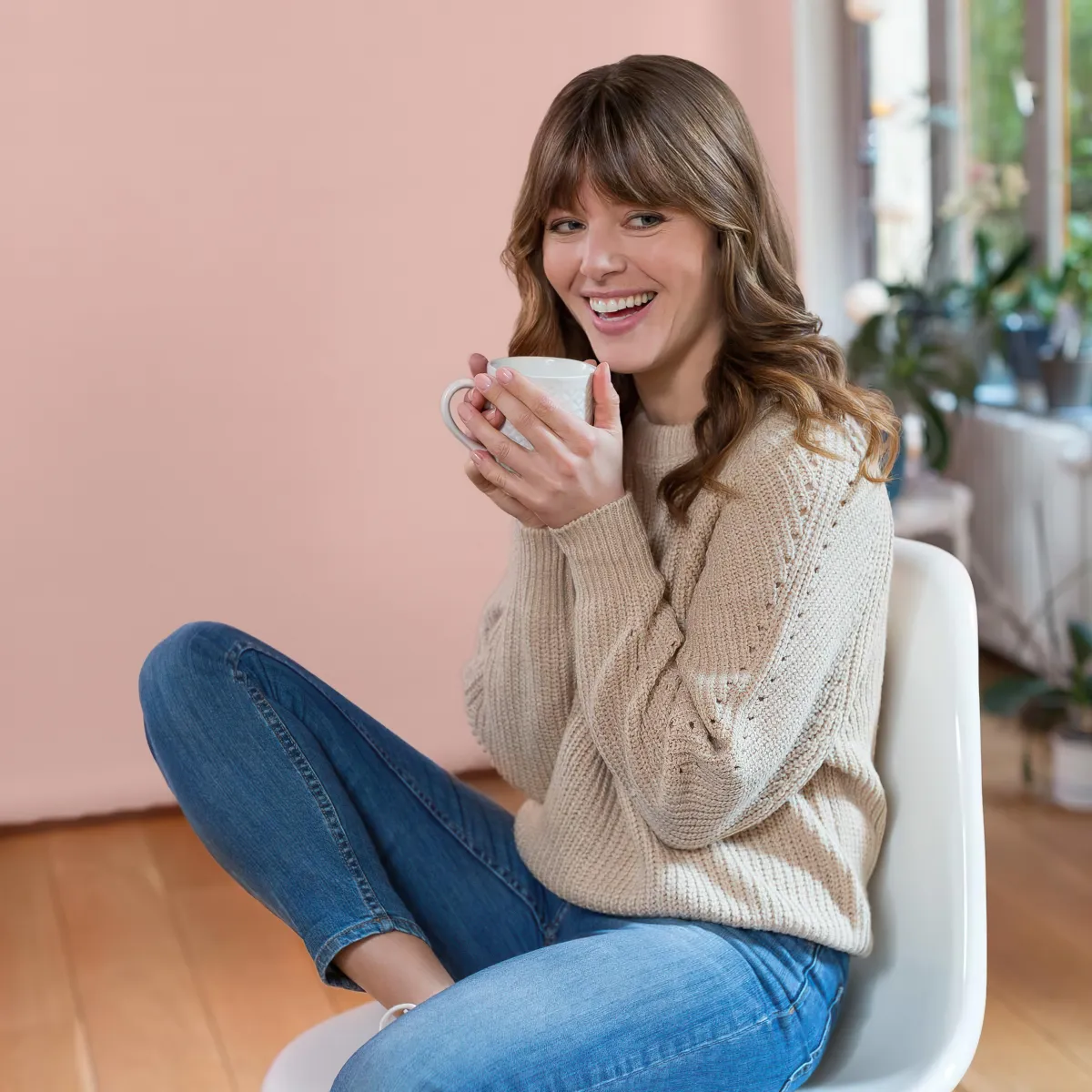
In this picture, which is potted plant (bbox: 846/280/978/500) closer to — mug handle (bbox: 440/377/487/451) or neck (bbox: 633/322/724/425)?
neck (bbox: 633/322/724/425)

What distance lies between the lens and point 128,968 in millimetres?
1973

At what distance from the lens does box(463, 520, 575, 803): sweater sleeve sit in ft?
3.62

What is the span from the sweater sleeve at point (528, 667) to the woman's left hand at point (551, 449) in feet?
0.25

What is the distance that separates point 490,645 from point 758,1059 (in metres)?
0.41

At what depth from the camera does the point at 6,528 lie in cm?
239

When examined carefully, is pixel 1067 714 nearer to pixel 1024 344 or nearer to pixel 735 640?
pixel 1024 344

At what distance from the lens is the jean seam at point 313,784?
103 centimetres

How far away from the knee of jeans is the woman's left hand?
28 cm

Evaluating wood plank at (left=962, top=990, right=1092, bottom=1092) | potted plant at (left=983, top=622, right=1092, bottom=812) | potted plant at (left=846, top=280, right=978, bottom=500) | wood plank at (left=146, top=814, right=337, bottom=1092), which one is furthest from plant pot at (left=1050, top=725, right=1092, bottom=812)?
wood plank at (left=146, top=814, right=337, bottom=1092)

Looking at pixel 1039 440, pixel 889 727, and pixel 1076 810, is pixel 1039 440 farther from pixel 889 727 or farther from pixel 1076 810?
pixel 889 727

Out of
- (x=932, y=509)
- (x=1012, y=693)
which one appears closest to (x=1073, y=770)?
(x=1012, y=693)

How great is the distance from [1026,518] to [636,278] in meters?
1.99

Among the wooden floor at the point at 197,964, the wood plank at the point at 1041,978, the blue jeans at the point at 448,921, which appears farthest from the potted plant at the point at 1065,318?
the blue jeans at the point at 448,921

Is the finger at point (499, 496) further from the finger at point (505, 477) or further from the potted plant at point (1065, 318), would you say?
the potted plant at point (1065, 318)
